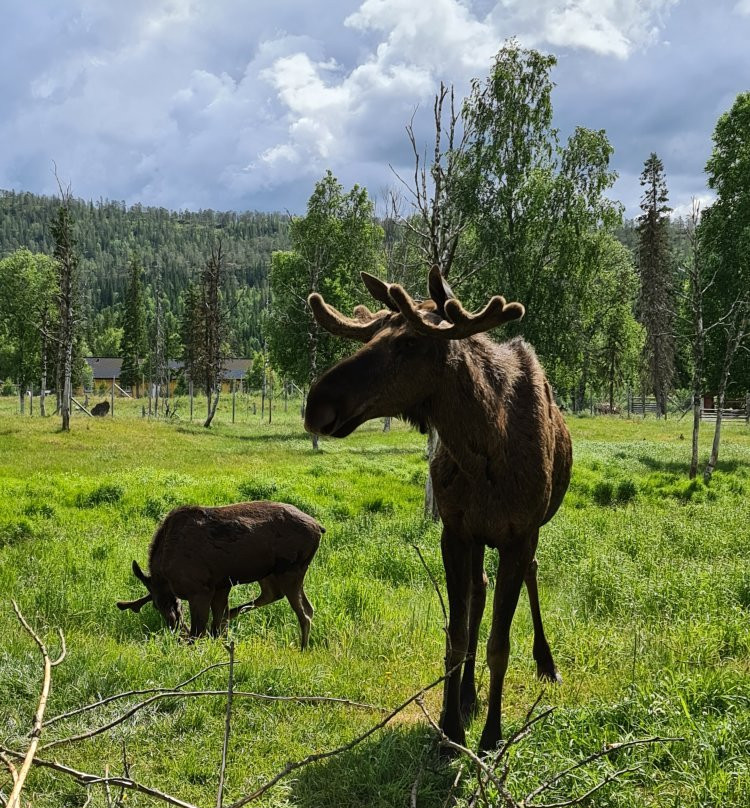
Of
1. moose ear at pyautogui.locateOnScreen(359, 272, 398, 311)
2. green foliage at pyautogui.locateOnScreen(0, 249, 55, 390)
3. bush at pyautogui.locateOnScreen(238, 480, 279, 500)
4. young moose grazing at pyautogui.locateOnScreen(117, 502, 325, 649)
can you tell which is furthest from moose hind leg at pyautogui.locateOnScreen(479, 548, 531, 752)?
green foliage at pyautogui.locateOnScreen(0, 249, 55, 390)

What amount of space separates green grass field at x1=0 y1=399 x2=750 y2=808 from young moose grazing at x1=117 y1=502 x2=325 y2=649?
0.98ft

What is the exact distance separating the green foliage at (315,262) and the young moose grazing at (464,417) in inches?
1213

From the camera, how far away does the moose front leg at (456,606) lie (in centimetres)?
370

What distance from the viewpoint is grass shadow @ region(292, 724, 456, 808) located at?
3359mm

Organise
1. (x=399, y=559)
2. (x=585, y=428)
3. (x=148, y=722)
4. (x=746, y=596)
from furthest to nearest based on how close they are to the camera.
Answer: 1. (x=585, y=428)
2. (x=399, y=559)
3. (x=746, y=596)
4. (x=148, y=722)

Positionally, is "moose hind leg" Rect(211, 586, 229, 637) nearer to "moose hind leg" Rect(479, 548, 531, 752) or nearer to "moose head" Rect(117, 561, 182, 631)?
"moose head" Rect(117, 561, 182, 631)

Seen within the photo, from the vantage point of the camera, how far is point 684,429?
3781cm

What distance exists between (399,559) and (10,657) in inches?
183

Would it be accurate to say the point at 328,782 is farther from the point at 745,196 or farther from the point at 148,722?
the point at 745,196

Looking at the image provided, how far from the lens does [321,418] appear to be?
2688mm

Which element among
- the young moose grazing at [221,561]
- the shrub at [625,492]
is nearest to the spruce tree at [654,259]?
the shrub at [625,492]

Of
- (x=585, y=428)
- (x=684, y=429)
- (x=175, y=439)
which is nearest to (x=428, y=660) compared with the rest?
(x=175, y=439)

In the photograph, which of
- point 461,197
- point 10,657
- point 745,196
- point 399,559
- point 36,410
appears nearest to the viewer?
point 10,657

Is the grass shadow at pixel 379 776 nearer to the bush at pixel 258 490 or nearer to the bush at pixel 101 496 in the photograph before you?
the bush at pixel 258 490
